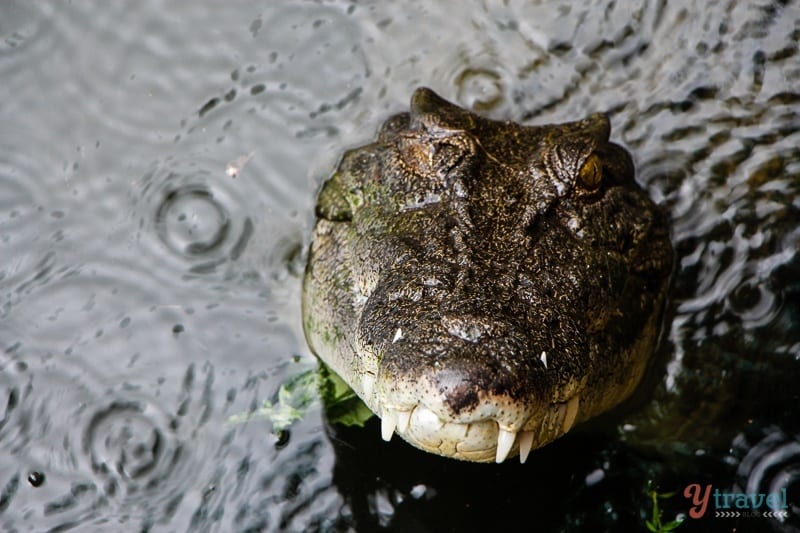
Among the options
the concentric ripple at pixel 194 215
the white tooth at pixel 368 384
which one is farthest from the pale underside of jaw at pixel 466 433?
the concentric ripple at pixel 194 215

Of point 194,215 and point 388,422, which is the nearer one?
point 388,422

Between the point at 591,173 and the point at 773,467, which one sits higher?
the point at 591,173

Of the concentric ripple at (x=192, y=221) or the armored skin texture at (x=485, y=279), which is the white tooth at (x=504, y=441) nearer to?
the armored skin texture at (x=485, y=279)

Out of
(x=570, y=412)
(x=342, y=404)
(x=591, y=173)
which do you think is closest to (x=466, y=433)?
(x=570, y=412)

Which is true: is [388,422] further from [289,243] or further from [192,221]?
[192,221]

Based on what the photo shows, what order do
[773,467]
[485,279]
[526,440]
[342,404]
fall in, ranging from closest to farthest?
[526,440] < [485,279] < [773,467] < [342,404]

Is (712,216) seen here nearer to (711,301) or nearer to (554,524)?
(711,301)

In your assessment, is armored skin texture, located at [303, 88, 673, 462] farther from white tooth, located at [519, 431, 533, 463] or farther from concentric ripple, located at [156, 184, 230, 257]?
concentric ripple, located at [156, 184, 230, 257]

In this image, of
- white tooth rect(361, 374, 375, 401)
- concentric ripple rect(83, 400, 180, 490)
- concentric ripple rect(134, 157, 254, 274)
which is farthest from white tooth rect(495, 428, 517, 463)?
concentric ripple rect(134, 157, 254, 274)
